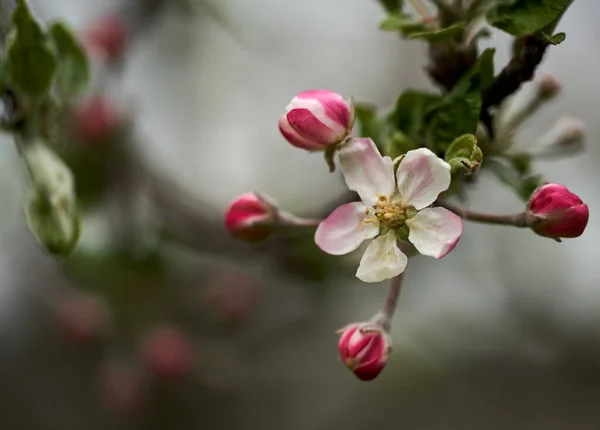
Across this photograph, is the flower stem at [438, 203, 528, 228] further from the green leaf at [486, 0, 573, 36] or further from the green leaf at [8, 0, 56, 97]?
the green leaf at [8, 0, 56, 97]

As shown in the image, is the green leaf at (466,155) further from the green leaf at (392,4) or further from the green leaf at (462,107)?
the green leaf at (392,4)

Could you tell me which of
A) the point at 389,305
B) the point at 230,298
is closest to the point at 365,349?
the point at 389,305

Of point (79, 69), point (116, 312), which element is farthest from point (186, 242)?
point (116, 312)

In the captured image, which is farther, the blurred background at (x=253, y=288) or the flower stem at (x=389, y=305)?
the blurred background at (x=253, y=288)

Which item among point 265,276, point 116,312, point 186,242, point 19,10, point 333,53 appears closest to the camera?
point 19,10

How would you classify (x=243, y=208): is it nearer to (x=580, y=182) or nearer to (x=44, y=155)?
(x=44, y=155)

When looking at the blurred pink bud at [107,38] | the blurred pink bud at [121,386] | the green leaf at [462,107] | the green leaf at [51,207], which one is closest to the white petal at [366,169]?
the green leaf at [462,107]

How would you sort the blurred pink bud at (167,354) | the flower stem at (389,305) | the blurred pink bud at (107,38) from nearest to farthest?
the flower stem at (389,305) → the blurred pink bud at (107,38) → the blurred pink bud at (167,354)
